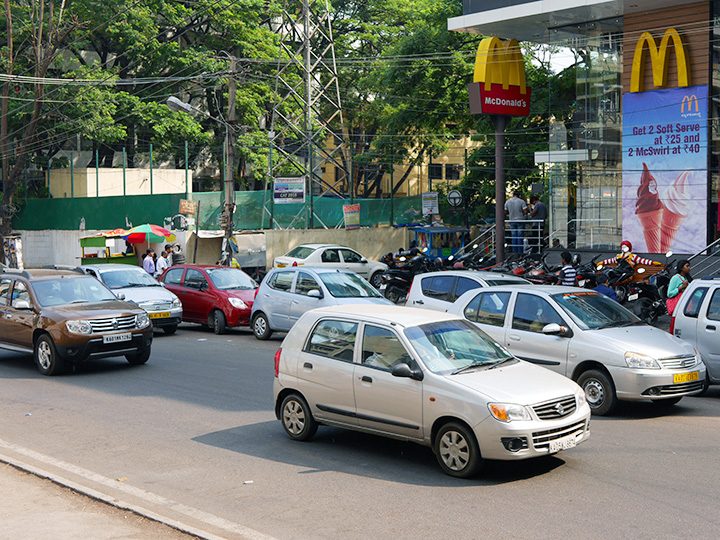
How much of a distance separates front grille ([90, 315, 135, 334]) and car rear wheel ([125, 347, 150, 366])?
650mm

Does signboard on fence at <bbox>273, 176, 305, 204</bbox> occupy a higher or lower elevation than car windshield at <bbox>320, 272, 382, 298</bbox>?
higher

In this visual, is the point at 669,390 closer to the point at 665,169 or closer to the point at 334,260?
the point at 665,169

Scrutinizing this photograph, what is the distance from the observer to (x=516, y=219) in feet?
86.4

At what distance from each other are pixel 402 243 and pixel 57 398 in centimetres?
2653

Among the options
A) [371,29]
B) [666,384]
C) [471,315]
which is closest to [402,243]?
[371,29]

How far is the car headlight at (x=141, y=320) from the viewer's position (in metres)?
13.7

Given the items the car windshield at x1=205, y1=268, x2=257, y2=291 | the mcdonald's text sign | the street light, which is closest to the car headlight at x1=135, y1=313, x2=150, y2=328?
the car windshield at x1=205, y1=268, x2=257, y2=291

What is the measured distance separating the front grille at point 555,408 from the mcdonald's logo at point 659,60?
57.2 feet

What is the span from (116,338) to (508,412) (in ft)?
27.7

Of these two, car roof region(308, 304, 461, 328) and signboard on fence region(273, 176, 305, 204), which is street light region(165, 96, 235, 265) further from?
car roof region(308, 304, 461, 328)

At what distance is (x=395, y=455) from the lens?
8078 mm

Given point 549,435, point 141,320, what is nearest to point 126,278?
point 141,320

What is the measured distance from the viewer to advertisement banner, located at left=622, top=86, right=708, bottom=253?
21953mm

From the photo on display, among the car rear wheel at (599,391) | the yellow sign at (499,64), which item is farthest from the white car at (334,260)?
the car rear wheel at (599,391)
